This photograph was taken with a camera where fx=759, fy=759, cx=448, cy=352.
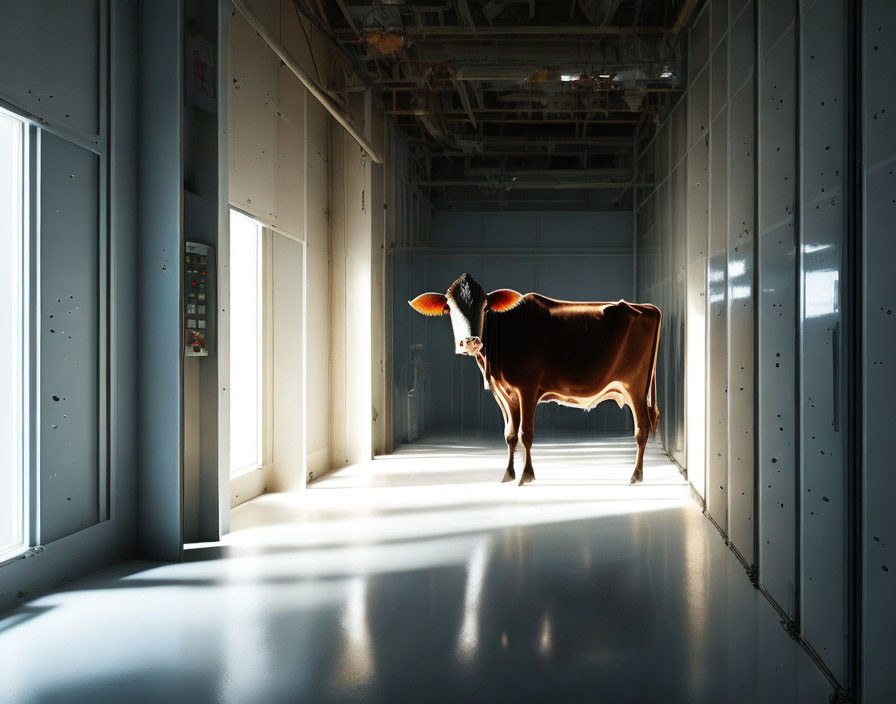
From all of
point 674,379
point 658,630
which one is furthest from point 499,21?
point 658,630

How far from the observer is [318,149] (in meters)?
7.95

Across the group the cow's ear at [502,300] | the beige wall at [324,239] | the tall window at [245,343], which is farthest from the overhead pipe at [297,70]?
the cow's ear at [502,300]

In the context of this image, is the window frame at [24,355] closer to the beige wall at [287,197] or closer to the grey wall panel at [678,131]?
the beige wall at [287,197]

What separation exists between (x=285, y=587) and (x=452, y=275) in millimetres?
7981

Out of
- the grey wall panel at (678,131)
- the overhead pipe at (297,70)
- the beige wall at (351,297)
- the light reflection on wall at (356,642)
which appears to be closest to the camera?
the light reflection on wall at (356,642)

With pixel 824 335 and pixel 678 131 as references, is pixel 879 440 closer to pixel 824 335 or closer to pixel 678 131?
pixel 824 335

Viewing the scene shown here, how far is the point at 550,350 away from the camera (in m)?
7.18

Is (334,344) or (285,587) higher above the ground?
(334,344)

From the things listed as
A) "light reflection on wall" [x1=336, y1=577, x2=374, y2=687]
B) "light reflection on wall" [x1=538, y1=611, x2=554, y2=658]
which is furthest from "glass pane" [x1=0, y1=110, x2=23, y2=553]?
"light reflection on wall" [x1=538, y1=611, x2=554, y2=658]

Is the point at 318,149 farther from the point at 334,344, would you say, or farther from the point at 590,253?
the point at 590,253

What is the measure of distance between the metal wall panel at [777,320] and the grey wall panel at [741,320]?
253mm

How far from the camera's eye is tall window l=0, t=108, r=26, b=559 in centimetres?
368

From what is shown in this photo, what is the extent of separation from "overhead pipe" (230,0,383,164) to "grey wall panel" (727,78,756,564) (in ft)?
10.3

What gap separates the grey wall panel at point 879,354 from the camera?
2.26m
